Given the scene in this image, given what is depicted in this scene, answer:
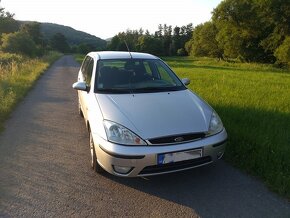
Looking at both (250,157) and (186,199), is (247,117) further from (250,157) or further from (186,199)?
(186,199)

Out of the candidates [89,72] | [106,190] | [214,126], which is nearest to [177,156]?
[214,126]

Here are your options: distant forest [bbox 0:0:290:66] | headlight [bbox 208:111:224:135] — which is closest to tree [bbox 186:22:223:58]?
distant forest [bbox 0:0:290:66]

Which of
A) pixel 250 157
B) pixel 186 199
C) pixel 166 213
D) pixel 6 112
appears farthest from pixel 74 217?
pixel 6 112

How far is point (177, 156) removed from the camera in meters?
3.73

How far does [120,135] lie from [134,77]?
5.78ft

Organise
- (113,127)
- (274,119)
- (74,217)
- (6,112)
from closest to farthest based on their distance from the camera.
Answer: (74,217), (113,127), (274,119), (6,112)

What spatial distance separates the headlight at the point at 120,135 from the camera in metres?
3.75

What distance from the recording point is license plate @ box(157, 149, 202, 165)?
3.68 meters

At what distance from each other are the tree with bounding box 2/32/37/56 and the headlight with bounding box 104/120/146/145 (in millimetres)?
46611

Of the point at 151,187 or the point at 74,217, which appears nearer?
Result: the point at 74,217

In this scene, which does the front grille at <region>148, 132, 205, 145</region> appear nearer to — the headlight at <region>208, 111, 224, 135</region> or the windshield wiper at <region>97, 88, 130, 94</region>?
the headlight at <region>208, 111, 224, 135</region>

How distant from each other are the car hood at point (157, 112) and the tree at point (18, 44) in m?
46.0

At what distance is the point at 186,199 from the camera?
370 cm

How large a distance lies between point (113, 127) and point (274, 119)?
4.03 m
